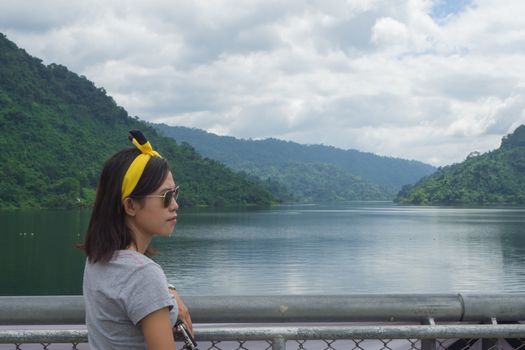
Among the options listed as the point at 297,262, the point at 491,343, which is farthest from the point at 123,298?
the point at 297,262

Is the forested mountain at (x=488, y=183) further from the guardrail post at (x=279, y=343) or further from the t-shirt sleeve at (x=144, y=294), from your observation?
the t-shirt sleeve at (x=144, y=294)

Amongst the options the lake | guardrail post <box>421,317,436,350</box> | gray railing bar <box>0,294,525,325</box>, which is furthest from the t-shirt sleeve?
the lake

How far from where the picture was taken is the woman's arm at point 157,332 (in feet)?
6.02

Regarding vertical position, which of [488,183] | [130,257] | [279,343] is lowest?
[488,183]

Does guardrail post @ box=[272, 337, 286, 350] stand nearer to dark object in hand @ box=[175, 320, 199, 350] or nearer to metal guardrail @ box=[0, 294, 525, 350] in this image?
metal guardrail @ box=[0, 294, 525, 350]

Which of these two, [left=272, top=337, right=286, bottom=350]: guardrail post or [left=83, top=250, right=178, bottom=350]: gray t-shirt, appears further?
[left=272, top=337, right=286, bottom=350]: guardrail post

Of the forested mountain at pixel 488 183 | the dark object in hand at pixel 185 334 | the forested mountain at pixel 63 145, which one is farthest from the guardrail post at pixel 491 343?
the forested mountain at pixel 488 183

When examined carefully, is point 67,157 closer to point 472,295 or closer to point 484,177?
point 484,177

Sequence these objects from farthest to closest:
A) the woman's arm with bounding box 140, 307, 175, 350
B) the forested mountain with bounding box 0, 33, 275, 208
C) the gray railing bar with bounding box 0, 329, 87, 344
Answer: the forested mountain with bounding box 0, 33, 275, 208 → the gray railing bar with bounding box 0, 329, 87, 344 → the woman's arm with bounding box 140, 307, 175, 350

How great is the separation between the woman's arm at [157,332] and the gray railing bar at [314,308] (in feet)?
3.16

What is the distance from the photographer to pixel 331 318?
2922mm

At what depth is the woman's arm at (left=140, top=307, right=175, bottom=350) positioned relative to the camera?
1836 millimetres

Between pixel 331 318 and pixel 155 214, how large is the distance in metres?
1.19

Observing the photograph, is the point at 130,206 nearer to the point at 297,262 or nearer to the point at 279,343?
the point at 279,343
